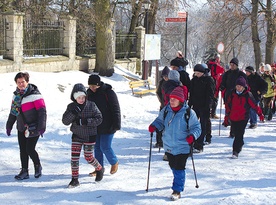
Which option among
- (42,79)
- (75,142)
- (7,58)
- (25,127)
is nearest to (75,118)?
(75,142)

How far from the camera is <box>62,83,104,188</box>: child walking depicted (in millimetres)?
5773

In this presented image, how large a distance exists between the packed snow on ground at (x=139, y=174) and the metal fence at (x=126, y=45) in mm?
11472

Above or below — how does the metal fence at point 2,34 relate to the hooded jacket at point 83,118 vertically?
above

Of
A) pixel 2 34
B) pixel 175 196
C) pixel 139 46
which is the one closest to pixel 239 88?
pixel 175 196

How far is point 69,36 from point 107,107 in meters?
12.0

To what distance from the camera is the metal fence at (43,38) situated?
16.1m

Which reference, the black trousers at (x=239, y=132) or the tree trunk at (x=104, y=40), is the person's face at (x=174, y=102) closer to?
the black trousers at (x=239, y=132)

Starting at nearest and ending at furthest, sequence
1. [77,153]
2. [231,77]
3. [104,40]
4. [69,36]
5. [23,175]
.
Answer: [77,153], [23,175], [231,77], [69,36], [104,40]

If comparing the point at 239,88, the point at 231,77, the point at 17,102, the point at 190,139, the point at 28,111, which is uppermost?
the point at 231,77

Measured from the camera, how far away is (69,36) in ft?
57.8

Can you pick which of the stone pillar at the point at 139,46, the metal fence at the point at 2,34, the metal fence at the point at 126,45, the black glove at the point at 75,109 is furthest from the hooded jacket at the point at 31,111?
the stone pillar at the point at 139,46

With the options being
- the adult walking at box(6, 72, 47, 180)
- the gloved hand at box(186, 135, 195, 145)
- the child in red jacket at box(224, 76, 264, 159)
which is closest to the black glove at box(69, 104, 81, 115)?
the adult walking at box(6, 72, 47, 180)

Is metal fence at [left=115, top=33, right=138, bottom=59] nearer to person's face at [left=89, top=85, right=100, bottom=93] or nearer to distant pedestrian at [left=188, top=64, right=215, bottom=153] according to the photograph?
distant pedestrian at [left=188, top=64, right=215, bottom=153]

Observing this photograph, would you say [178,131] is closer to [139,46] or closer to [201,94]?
[201,94]
